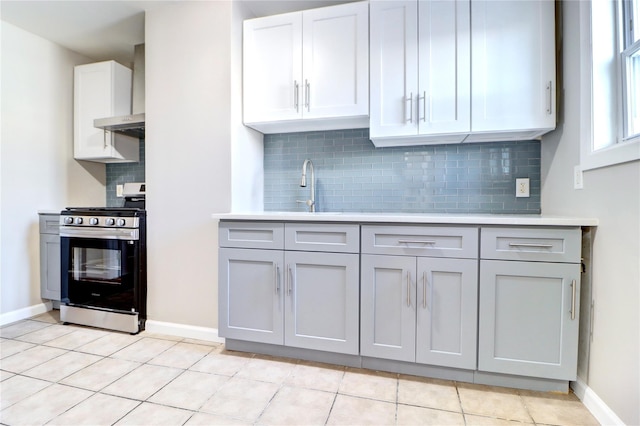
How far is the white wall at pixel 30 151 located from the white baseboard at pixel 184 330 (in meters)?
1.38

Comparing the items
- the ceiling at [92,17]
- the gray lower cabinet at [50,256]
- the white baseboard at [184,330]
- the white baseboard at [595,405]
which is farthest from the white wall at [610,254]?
the gray lower cabinet at [50,256]

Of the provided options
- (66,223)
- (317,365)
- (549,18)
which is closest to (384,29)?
(549,18)

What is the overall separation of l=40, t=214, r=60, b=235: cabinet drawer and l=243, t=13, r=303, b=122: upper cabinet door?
6.79 ft

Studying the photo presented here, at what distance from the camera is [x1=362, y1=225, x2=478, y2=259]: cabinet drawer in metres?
1.66

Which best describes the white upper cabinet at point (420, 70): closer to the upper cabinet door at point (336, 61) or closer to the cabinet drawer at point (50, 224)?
the upper cabinet door at point (336, 61)

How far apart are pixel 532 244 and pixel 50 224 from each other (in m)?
3.79

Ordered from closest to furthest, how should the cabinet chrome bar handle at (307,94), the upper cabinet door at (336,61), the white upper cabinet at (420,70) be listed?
the white upper cabinet at (420,70) → the upper cabinet door at (336,61) → the cabinet chrome bar handle at (307,94)

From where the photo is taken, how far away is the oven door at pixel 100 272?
2424 millimetres

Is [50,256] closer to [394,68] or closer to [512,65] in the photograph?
[394,68]

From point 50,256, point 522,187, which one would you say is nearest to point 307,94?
point 522,187

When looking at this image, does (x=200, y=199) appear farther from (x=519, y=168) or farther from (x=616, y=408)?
(x=616, y=408)

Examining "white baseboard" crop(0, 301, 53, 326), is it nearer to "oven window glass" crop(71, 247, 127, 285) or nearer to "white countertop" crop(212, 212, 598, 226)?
"oven window glass" crop(71, 247, 127, 285)

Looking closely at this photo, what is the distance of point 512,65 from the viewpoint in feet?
6.12

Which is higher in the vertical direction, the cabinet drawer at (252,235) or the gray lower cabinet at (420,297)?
the cabinet drawer at (252,235)
